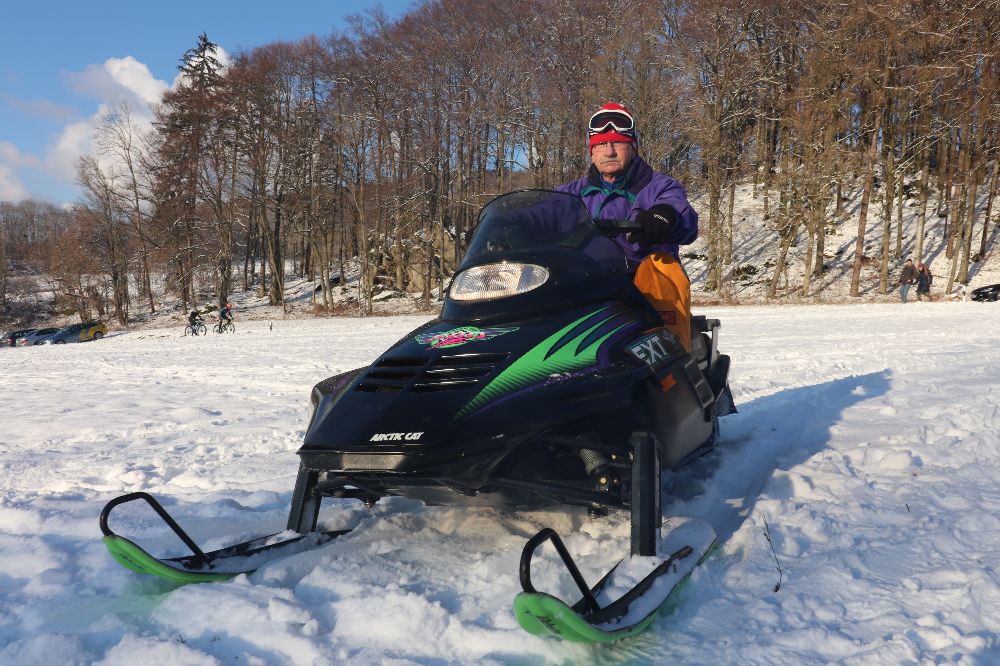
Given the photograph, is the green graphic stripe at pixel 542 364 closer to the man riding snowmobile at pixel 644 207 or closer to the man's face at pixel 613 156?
the man riding snowmobile at pixel 644 207

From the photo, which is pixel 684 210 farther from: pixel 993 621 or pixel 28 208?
pixel 28 208

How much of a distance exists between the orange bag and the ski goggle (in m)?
0.78

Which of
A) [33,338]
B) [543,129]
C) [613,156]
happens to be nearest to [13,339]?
[33,338]

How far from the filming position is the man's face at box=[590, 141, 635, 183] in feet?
11.7

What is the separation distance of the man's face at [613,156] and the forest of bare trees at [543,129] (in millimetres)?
23503

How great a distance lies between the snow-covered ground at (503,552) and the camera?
1.86 m

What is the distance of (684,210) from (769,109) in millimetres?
31316

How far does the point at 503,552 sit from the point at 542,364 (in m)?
0.79

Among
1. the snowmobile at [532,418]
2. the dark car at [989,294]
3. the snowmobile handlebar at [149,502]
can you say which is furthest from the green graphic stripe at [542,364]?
the dark car at [989,294]

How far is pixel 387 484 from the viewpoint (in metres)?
2.20

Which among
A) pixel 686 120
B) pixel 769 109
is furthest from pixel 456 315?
pixel 769 109

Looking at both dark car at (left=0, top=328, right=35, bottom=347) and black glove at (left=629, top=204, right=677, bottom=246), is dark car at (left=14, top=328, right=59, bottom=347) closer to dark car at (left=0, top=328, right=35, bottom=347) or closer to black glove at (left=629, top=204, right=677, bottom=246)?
dark car at (left=0, top=328, right=35, bottom=347)

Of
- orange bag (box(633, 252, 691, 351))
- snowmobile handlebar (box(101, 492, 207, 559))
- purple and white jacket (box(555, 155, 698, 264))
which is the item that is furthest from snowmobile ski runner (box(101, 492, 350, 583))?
purple and white jacket (box(555, 155, 698, 264))

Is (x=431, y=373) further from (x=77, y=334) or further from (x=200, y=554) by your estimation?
(x=77, y=334)
